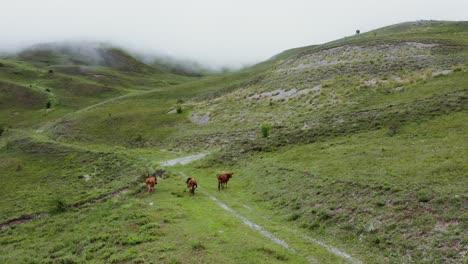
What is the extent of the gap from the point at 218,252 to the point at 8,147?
61.7 metres

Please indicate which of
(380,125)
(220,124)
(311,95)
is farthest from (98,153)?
(380,125)

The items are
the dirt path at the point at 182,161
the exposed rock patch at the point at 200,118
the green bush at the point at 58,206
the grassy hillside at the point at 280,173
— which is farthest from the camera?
the exposed rock patch at the point at 200,118

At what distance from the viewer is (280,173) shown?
106ft

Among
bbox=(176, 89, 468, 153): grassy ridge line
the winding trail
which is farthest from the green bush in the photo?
bbox=(176, 89, 468, 153): grassy ridge line

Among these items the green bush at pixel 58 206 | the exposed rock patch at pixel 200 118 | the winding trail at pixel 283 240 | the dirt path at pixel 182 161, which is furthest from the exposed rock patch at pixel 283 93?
the green bush at pixel 58 206

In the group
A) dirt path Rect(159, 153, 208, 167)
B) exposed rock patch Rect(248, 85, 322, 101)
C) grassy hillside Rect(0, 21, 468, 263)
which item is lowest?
dirt path Rect(159, 153, 208, 167)

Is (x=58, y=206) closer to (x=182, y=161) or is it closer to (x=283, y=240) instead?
(x=182, y=161)

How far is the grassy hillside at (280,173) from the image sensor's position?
722 inches

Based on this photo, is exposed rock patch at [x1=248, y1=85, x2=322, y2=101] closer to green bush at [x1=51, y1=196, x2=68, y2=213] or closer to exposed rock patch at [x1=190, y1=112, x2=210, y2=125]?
exposed rock patch at [x1=190, y1=112, x2=210, y2=125]

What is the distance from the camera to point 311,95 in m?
60.8

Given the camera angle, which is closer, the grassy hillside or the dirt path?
the grassy hillside

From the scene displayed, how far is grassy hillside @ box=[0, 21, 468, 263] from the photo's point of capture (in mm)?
18328

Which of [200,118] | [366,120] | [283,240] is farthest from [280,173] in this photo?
[200,118]

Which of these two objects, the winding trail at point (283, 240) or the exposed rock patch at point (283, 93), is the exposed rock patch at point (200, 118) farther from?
the winding trail at point (283, 240)
